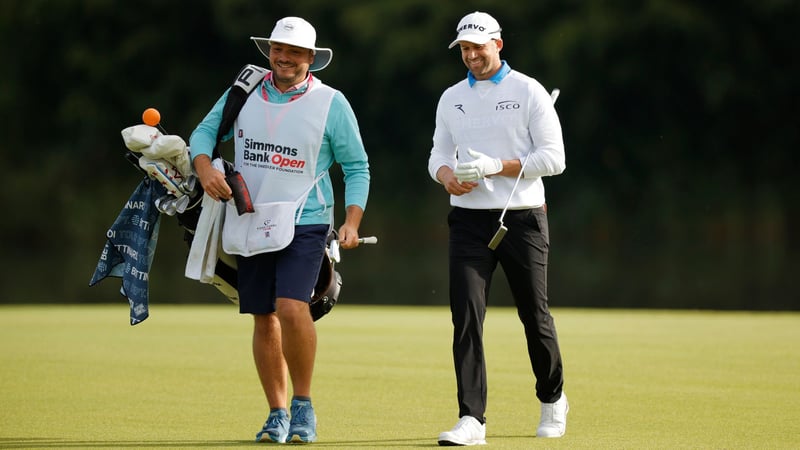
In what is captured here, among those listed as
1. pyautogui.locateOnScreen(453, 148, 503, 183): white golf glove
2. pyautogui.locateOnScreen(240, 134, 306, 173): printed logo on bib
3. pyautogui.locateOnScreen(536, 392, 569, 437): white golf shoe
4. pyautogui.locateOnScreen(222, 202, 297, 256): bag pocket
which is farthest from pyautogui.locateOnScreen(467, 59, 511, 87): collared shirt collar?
pyautogui.locateOnScreen(536, 392, 569, 437): white golf shoe

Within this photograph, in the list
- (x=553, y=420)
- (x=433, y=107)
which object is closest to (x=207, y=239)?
(x=553, y=420)

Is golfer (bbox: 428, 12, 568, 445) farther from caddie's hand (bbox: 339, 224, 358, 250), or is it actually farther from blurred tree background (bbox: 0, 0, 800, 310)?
blurred tree background (bbox: 0, 0, 800, 310)

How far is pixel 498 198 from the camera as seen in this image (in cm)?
621

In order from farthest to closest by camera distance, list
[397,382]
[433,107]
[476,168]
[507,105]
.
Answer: [433,107], [397,382], [507,105], [476,168]

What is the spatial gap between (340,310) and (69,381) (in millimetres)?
5558

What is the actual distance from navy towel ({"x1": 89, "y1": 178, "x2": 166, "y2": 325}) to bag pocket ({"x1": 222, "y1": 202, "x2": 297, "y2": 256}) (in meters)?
0.40

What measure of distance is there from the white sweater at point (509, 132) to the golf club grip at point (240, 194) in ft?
2.85

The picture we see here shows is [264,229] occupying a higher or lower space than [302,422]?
higher

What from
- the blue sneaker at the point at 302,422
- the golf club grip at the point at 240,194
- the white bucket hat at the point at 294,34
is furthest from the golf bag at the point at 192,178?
the blue sneaker at the point at 302,422

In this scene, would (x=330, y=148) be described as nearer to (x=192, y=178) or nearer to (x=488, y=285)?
(x=192, y=178)

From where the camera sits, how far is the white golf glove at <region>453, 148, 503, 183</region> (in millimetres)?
6000

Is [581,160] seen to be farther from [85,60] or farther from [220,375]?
[220,375]

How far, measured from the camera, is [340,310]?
13.6 meters

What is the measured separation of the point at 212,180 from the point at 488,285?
3.90 feet
